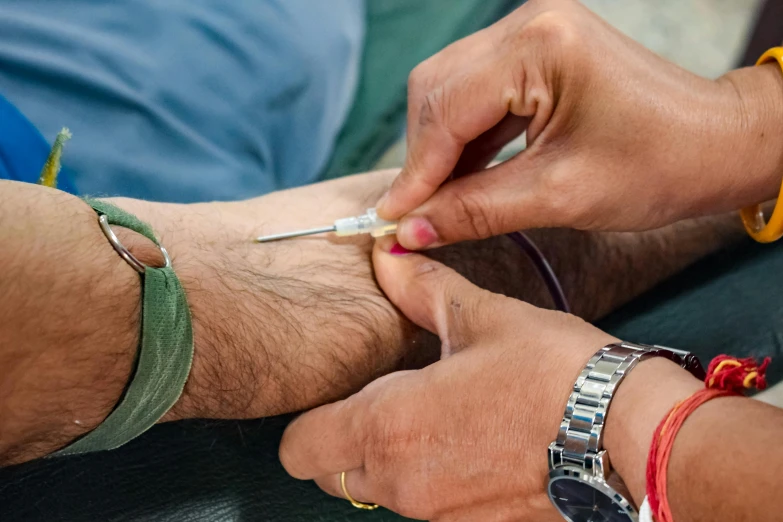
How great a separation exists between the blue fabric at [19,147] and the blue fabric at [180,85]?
0.08 meters

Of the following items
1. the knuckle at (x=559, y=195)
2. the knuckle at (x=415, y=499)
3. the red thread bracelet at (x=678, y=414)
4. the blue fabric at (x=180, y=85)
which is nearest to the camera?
the red thread bracelet at (x=678, y=414)

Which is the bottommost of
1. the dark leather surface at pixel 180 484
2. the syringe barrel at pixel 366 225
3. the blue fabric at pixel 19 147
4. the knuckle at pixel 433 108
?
the dark leather surface at pixel 180 484

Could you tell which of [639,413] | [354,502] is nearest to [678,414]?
[639,413]

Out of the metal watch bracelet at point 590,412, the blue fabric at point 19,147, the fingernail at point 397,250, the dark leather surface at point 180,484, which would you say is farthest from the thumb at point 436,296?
the blue fabric at point 19,147

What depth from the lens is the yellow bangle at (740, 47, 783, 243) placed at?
83cm

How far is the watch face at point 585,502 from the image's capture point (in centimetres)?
59

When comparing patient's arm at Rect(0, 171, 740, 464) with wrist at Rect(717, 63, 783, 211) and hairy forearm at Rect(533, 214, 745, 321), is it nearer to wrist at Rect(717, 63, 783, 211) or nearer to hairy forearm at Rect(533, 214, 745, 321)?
hairy forearm at Rect(533, 214, 745, 321)

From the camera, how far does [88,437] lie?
0.65 meters

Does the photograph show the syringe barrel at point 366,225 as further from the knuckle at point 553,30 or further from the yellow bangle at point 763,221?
the yellow bangle at point 763,221

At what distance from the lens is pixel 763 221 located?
3.04 ft

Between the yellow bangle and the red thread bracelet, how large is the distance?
315 millimetres

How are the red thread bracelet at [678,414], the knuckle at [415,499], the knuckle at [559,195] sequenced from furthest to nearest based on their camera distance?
the knuckle at [559,195], the knuckle at [415,499], the red thread bracelet at [678,414]

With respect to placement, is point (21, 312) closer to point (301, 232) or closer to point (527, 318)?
point (301, 232)

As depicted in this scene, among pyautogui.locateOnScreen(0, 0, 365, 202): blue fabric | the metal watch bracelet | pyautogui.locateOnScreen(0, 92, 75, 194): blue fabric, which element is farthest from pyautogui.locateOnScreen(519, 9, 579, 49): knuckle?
pyautogui.locateOnScreen(0, 92, 75, 194): blue fabric
